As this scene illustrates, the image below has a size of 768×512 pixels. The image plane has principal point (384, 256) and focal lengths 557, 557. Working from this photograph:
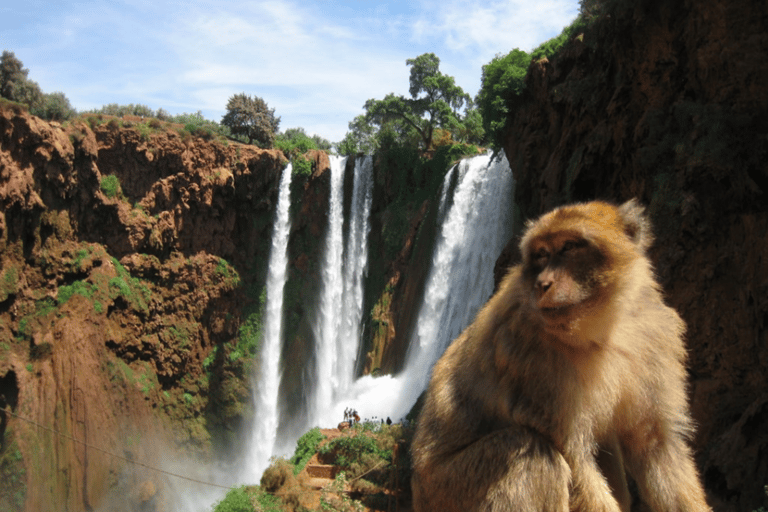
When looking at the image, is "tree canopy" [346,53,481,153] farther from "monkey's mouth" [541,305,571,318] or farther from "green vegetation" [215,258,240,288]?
"monkey's mouth" [541,305,571,318]

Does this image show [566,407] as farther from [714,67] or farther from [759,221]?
[714,67]

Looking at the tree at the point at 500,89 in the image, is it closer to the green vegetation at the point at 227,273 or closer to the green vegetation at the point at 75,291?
the green vegetation at the point at 227,273

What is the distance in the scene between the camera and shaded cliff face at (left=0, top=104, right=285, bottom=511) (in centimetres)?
2173

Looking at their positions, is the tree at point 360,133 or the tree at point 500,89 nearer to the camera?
the tree at point 500,89

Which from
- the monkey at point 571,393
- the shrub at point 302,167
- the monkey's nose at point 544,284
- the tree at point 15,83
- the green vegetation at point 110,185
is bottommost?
the monkey at point 571,393

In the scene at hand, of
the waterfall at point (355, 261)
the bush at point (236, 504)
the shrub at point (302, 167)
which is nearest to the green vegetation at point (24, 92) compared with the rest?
the shrub at point (302, 167)

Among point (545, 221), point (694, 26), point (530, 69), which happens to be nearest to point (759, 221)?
point (694, 26)

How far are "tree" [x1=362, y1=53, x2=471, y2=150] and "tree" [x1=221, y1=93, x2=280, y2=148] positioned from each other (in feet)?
21.1

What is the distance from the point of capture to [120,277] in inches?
1013

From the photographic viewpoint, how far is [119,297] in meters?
25.3

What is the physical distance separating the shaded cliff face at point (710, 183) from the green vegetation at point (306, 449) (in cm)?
1055

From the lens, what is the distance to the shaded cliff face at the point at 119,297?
21.7 meters

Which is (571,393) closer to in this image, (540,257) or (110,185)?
(540,257)

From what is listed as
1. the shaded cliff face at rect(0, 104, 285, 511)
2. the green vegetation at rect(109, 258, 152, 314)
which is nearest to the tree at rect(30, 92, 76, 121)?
the shaded cliff face at rect(0, 104, 285, 511)
